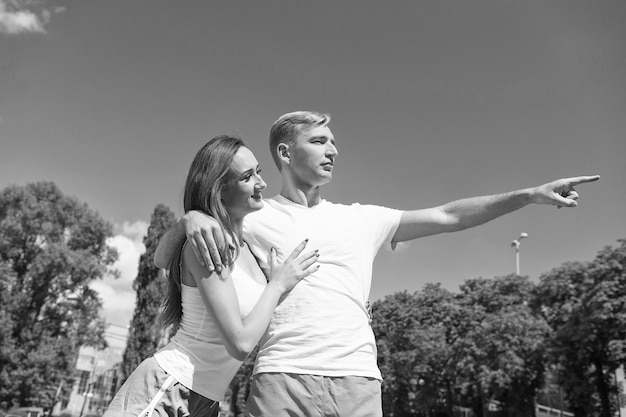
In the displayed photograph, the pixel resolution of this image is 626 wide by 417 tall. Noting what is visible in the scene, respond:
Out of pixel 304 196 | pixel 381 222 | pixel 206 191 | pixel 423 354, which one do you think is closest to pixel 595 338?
pixel 423 354

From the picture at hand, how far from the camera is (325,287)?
8.91ft

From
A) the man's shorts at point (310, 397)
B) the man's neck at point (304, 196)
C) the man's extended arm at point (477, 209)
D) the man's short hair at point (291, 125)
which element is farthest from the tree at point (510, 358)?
the man's shorts at point (310, 397)

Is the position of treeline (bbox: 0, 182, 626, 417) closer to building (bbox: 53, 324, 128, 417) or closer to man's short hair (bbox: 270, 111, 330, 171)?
man's short hair (bbox: 270, 111, 330, 171)

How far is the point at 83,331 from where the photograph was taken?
25453 mm

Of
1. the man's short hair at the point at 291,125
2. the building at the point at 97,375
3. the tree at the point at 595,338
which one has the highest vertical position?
the tree at the point at 595,338

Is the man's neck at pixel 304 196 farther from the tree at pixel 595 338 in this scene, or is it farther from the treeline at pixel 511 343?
the tree at pixel 595 338

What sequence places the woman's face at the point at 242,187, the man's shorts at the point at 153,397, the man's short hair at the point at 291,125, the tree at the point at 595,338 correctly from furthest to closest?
the tree at the point at 595,338 < the man's short hair at the point at 291,125 < the woman's face at the point at 242,187 < the man's shorts at the point at 153,397

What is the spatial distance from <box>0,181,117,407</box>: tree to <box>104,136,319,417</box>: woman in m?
24.5

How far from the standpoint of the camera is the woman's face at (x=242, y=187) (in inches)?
107

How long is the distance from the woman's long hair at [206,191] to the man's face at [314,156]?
0.52 m

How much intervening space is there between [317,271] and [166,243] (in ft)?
2.65

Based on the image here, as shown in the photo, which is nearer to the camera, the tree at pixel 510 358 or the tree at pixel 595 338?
the tree at pixel 595 338

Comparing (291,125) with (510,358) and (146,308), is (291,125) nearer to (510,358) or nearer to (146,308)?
(510,358)

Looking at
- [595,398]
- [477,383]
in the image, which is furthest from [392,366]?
[595,398]
